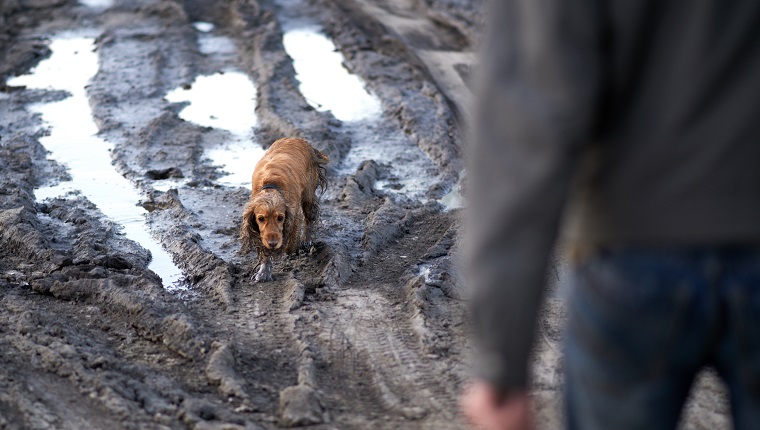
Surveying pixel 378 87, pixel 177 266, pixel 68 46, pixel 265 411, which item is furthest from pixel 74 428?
pixel 68 46

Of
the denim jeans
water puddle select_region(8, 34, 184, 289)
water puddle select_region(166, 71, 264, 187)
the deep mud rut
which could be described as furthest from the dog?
the denim jeans

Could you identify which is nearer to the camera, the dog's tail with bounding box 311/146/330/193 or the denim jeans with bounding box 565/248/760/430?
the denim jeans with bounding box 565/248/760/430

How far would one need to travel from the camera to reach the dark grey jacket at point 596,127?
1.61 meters

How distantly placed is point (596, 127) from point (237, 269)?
6.10 m

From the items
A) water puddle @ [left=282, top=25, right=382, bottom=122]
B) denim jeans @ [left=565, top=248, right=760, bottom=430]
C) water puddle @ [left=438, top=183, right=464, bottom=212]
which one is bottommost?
water puddle @ [left=282, top=25, right=382, bottom=122]

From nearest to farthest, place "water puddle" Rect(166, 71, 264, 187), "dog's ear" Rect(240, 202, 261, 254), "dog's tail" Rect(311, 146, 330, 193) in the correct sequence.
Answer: "dog's ear" Rect(240, 202, 261, 254) < "dog's tail" Rect(311, 146, 330, 193) < "water puddle" Rect(166, 71, 264, 187)

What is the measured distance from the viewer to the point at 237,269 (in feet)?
24.7

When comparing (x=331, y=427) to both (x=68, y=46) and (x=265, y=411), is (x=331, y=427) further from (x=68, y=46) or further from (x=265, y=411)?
(x=68, y=46)

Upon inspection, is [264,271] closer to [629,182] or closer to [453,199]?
[453,199]

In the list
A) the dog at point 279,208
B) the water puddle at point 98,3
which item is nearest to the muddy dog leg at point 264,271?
the dog at point 279,208

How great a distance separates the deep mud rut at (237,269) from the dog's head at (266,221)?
0.32m

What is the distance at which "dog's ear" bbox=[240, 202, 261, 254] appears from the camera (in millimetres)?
7352

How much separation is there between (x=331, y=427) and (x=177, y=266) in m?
3.49

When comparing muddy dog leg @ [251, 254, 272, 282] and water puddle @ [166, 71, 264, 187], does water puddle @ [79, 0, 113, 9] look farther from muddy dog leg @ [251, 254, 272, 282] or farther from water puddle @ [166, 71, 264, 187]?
muddy dog leg @ [251, 254, 272, 282]
